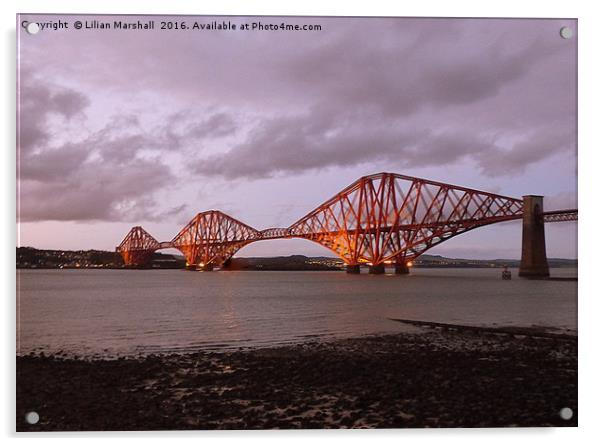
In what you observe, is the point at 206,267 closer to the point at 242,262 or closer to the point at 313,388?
the point at 242,262

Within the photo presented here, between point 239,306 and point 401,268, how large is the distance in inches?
71.1

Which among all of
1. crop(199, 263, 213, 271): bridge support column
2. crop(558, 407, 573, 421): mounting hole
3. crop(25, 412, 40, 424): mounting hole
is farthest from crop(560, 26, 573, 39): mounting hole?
crop(25, 412, 40, 424): mounting hole

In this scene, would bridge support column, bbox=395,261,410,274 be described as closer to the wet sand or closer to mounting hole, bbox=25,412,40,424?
the wet sand

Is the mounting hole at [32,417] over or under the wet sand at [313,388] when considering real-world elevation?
under

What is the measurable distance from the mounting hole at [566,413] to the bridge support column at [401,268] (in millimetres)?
1675

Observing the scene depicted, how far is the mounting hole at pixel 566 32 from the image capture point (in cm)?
418

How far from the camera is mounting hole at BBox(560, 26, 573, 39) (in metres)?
4.18

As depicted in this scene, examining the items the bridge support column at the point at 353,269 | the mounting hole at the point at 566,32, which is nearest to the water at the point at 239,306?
the bridge support column at the point at 353,269

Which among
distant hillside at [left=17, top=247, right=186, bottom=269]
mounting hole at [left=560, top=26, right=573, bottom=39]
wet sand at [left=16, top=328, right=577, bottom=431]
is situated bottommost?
wet sand at [left=16, top=328, right=577, bottom=431]

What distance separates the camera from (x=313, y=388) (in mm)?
4152

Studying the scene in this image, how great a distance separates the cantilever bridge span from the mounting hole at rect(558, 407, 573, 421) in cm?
100

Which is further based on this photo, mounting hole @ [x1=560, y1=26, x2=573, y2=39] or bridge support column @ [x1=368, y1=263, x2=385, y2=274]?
bridge support column @ [x1=368, y1=263, x2=385, y2=274]
